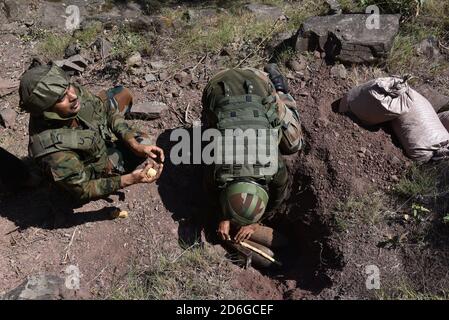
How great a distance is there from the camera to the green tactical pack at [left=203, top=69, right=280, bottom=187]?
3.32m

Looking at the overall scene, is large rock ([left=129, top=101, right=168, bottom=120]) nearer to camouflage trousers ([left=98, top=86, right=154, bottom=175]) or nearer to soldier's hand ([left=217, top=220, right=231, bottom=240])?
camouflage trousers ([left=98, top=86, right=154, bottom=175])

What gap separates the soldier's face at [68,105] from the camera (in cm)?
297

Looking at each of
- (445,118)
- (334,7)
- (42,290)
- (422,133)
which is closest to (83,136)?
(42,290)

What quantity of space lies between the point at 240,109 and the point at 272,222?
1.15 metres

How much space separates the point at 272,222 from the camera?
407 centimetres

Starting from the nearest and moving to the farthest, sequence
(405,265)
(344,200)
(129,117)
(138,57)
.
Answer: (405,265)
(344,200)
(129,117)
(138,57)

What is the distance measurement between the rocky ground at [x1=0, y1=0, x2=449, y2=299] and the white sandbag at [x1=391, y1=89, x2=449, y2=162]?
0.44 ft

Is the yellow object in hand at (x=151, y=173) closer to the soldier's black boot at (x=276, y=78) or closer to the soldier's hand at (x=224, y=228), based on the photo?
the soldier's hand at (x=224, y=228)

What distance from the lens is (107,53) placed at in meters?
4.86

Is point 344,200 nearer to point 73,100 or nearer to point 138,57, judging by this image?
point 73,100

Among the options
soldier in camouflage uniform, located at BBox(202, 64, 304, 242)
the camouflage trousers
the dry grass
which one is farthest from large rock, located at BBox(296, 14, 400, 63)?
the dry grass

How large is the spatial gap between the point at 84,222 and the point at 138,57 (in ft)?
6.11

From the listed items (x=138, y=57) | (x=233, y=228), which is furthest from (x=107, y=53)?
(x=233, y=228)

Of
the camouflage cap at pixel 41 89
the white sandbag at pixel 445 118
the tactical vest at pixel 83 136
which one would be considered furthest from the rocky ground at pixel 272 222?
the camouflage cap at pixel 41 89
